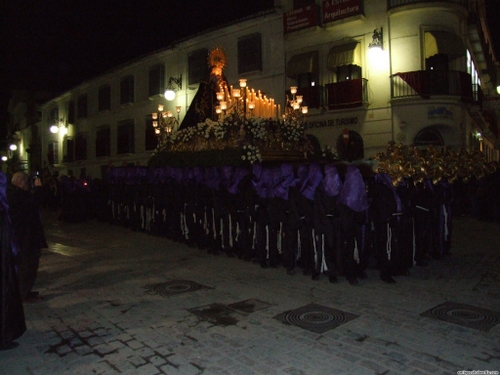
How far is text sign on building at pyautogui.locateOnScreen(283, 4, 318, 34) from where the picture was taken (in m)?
21.4

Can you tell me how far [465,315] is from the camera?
18.4 ft

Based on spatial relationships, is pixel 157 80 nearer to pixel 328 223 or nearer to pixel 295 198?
pixel 295 198

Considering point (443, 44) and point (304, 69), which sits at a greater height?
point (443, 44)

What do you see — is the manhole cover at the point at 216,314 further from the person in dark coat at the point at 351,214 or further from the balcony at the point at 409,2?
the balcony at the point at 409,2

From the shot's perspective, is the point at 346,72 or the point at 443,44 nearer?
the point at 443,44

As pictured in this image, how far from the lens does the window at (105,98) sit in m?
34.2

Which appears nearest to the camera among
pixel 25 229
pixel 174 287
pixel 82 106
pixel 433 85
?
pixel 25 229

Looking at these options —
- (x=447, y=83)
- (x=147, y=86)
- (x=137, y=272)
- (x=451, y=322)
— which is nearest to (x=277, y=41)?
(x=447, y=83)

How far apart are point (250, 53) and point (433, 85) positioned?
9.75m

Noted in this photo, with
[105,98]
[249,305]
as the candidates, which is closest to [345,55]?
[249,305]

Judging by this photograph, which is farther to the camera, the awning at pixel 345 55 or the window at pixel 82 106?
the window at pixel 82 106

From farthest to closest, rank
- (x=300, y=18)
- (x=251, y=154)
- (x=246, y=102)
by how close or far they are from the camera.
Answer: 1. (x=300, y=18)
2. (x=246, y=102)
3. (x=251, y=154)

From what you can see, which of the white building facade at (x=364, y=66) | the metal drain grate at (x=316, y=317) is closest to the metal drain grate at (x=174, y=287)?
the metal drain grate at (x=316, y=317)

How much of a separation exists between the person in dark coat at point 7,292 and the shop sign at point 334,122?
1778 centimetres
